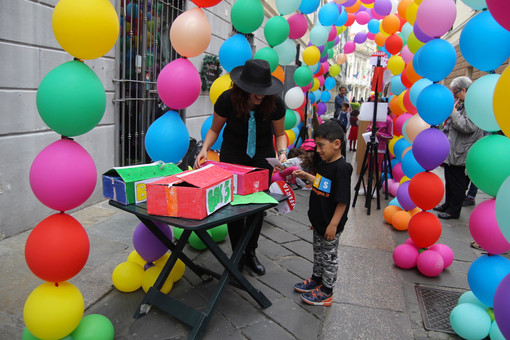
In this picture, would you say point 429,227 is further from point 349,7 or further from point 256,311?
point 349,7

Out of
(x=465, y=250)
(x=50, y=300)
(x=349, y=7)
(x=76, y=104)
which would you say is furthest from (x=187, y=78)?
(x=349, y=7)

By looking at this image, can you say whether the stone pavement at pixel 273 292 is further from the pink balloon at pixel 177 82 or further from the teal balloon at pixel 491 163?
the pink balloon at pixel 177 82

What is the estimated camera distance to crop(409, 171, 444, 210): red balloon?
349 cm

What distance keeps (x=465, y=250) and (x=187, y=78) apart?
3727 millimetres

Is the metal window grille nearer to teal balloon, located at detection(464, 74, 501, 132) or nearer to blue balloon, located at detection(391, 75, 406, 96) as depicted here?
teal balloon, located at detection(464, 74, 501, 132)

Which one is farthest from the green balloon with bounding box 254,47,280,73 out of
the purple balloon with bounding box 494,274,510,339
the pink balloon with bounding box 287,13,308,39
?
the purple balloon with bounding box 494,274,510,339

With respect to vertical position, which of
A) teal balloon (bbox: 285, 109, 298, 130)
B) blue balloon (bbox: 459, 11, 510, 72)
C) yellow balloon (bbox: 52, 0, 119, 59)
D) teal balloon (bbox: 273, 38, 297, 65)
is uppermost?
teal balloon (bbox: 273, 38, 297, 65)

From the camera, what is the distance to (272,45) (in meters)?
4.97

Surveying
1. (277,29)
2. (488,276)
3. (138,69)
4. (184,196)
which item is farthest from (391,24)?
(184,196)

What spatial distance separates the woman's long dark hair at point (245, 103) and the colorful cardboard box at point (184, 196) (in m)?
0.85

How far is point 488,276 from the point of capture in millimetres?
2578

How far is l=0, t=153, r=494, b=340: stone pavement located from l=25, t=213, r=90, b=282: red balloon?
0.66m

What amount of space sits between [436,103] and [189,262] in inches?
98.4

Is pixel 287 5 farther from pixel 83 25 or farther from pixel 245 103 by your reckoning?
pixel 83 25
